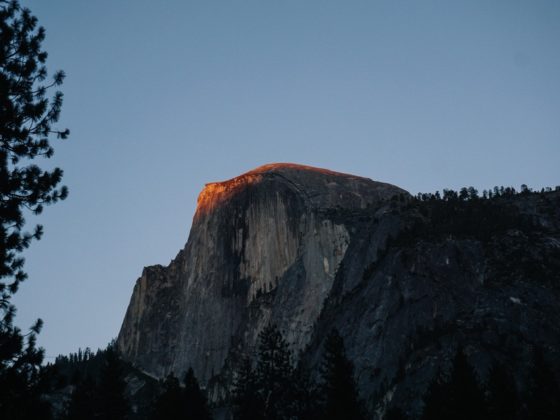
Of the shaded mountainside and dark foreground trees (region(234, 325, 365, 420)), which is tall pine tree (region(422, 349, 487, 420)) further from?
the shaded mountainside

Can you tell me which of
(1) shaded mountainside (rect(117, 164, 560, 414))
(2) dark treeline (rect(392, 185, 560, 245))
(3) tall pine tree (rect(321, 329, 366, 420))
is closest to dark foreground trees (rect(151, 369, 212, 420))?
(3) tall pine tree (rect(321, 329, 366, 420))

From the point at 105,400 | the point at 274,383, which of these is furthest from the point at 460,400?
the point at 105,400

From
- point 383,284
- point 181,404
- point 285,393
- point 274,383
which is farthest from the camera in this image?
point 383,284

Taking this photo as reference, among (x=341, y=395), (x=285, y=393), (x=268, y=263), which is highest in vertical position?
(x=268, y=263)

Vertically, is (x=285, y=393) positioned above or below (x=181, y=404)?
above

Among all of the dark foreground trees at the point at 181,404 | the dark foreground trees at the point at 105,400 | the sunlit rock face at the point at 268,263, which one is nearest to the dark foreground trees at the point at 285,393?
the dark foreground trees at the point at 181,404

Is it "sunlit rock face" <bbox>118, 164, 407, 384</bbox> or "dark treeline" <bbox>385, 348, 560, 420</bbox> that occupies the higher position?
"sunlit rock face" <bbox>118, 164, 407, 384</bbox>

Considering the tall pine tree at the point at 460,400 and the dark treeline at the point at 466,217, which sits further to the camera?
the dark treeline at the point at 466,217

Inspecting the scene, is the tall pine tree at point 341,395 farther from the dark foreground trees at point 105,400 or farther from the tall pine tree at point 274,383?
the dark foreground trees at point 105,400

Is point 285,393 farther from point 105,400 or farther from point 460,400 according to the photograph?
point 105,400
